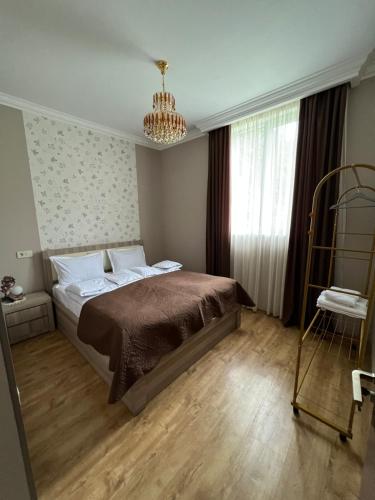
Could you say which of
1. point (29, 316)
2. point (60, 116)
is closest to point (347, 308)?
point (29, 316)

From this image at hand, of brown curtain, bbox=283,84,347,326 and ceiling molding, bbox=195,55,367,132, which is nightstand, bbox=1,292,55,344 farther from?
ceiling molding, bbox=195,55,367,132

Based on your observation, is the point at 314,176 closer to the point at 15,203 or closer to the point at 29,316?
the point at 15,203

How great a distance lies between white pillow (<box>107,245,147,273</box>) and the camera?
314cm

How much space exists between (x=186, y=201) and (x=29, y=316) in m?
2.76

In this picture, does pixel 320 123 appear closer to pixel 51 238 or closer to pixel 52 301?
pixel 51 238

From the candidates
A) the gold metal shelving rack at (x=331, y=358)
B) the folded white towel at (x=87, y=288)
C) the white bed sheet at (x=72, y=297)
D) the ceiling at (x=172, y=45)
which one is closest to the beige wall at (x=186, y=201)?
the ceiling at (x=172, y=45)

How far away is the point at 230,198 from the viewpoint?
9.82ft

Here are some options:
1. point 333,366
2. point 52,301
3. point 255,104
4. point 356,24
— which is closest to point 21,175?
point 52,301

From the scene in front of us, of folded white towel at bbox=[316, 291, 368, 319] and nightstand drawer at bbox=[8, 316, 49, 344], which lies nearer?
folded white towel at bbox=[316, 291, 368, 319]

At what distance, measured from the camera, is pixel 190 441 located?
131 cm

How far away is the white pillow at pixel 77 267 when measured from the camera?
2584 mm

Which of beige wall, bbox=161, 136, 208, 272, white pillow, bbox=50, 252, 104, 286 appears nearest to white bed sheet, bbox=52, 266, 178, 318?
white pillow, bbox=50, 252, 104, 286

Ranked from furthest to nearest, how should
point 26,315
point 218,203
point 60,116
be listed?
point 218,203
point 60,116
point 26,315

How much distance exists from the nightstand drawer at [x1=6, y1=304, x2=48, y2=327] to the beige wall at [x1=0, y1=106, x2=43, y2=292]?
371 millimetres
